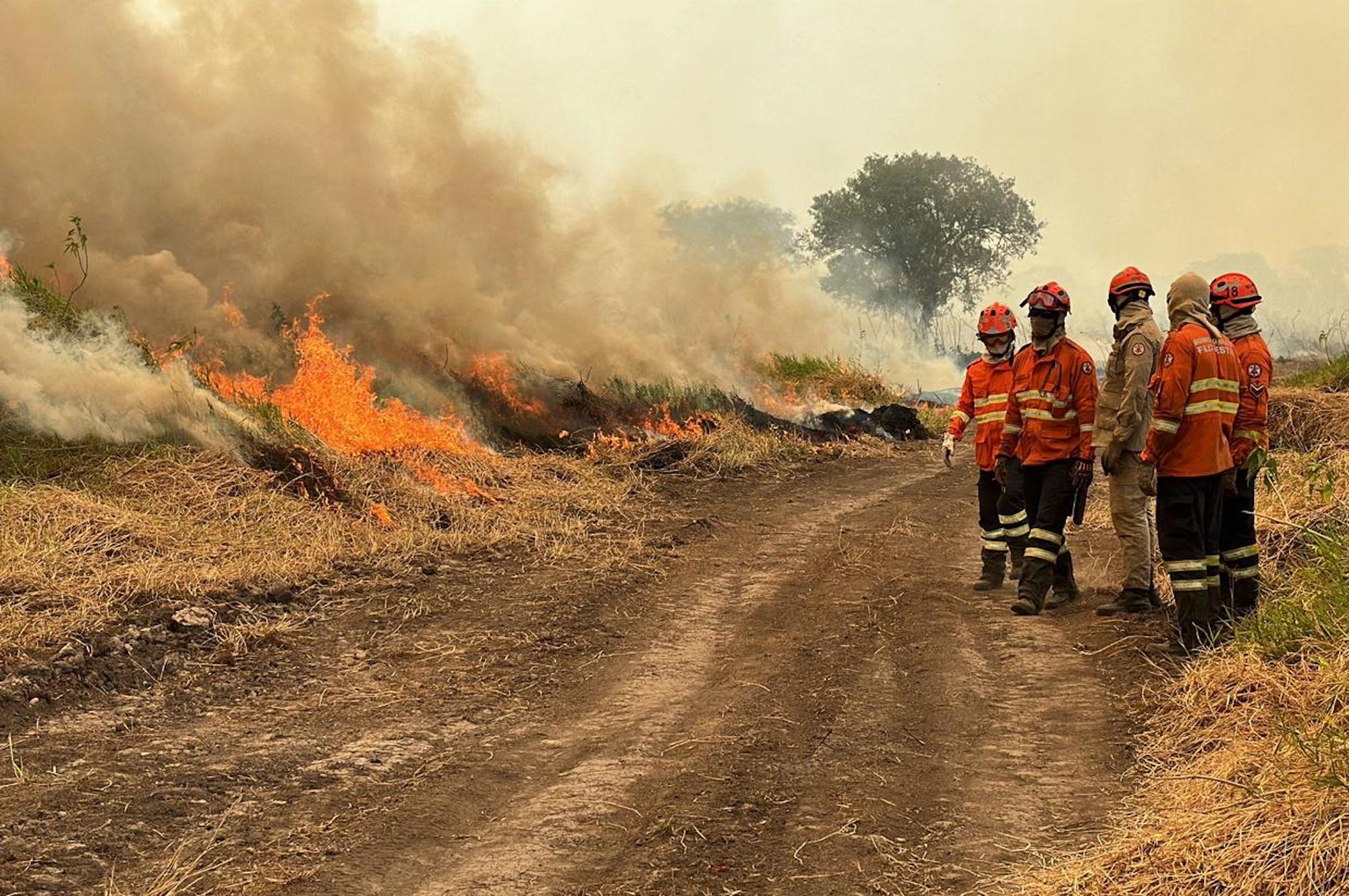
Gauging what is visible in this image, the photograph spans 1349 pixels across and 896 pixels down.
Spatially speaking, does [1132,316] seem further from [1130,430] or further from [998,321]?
[998,321]

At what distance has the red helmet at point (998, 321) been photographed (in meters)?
8.39

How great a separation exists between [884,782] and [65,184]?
11364mm

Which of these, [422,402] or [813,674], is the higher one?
[422,402]

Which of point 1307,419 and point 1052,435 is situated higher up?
point 1052,435

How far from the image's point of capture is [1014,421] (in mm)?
8148

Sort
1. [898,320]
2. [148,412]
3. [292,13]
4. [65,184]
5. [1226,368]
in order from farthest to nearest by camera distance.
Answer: [898,320], [292,13], [65,184], [148,412], [1226,368]

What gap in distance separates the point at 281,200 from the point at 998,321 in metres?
9.37

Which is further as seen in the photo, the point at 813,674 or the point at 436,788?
the point at 813,674

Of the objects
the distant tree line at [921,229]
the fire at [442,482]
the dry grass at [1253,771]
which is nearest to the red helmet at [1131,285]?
the dry grass at [1253,771]

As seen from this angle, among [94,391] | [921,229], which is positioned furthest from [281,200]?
[921,229]

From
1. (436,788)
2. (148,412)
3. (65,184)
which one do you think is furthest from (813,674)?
(65,184)

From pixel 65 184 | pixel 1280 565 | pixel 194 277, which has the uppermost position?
pixel 65 184

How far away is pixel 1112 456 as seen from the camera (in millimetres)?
7301

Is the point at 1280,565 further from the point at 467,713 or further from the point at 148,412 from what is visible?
the point at 148,412
